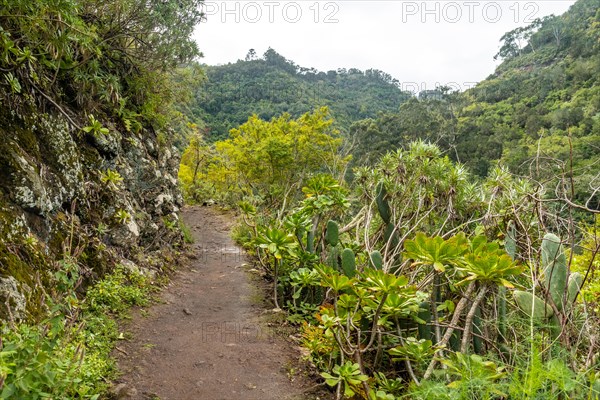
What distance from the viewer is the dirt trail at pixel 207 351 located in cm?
332

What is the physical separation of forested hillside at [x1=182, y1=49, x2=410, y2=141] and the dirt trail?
20113 millimetres

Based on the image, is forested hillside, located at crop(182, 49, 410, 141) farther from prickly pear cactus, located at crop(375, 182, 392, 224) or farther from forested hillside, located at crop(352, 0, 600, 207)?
prickly pear cactus, located at crop(375, 182, 392, 224)

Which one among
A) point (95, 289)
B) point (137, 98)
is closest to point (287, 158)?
point (137, 98)

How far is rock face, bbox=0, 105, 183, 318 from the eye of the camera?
3.45 metres

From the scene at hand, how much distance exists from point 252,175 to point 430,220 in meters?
9.50

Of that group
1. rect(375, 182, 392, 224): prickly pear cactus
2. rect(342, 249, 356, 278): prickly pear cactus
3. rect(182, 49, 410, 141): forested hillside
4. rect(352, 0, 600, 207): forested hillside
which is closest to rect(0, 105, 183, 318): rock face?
rect(342, 249, 356, 278): prickly pear cactus

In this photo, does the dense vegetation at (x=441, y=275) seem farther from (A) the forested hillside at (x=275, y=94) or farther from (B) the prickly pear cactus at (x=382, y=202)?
(A) the forested hillside at (x=275, y=94)

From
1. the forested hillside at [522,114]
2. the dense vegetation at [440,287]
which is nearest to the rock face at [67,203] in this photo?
the dense vegetation at [440,287]

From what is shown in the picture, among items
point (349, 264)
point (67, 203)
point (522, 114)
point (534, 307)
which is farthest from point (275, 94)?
point (534, 307)

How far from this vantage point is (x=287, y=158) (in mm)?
13242

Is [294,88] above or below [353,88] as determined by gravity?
below

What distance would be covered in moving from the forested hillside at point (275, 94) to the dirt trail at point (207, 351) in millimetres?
20113

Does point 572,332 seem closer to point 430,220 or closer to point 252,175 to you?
point 430,220

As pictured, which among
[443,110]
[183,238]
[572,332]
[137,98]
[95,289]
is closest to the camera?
[572,332]
